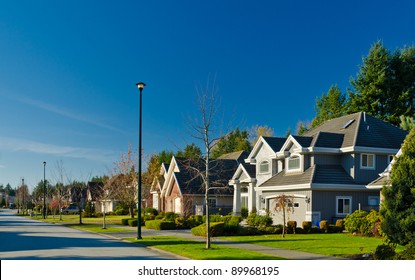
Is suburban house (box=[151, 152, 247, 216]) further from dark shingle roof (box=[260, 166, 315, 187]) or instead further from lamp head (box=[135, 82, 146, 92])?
lamp head (box=[135, 82, 146, 92])

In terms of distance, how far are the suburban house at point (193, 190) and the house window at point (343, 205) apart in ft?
46.3

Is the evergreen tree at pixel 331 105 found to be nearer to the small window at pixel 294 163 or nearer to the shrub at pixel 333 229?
the small window at pixel 294 163

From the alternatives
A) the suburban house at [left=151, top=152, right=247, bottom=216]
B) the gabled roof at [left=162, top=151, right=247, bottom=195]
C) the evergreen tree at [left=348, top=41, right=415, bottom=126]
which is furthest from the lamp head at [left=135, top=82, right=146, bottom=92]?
the evergreen tree at [left=348, top=41, right=415, bottom=126]

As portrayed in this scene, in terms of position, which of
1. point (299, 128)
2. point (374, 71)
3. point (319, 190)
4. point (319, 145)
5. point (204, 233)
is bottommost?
point (204, 233)

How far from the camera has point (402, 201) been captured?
15.6m

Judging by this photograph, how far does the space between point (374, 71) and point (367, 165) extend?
26723 millimetres

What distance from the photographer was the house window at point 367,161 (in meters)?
36.3

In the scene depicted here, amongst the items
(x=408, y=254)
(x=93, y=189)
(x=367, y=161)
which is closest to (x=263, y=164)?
(x=367, y=161)

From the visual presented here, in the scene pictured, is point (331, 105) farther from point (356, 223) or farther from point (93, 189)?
point (93, 189)

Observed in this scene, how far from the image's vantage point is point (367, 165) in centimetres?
3641

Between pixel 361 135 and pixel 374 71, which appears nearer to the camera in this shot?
pixel 361 135

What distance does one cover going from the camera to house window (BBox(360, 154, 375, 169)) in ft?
119
